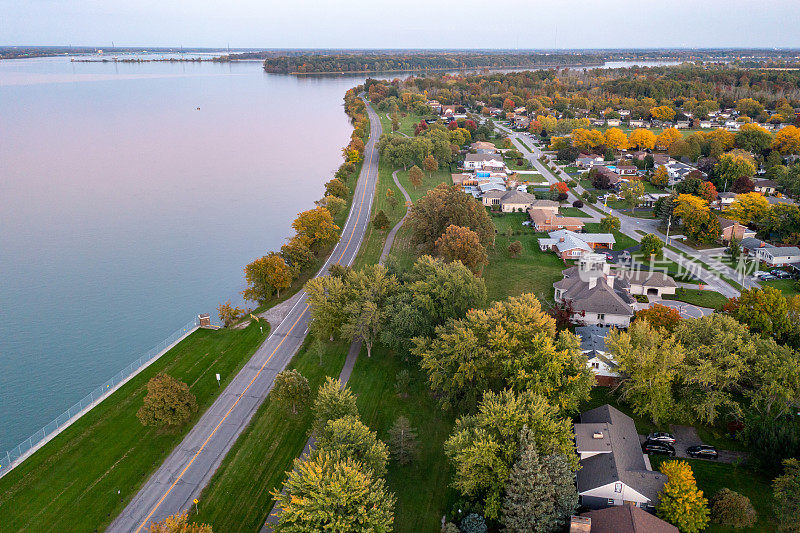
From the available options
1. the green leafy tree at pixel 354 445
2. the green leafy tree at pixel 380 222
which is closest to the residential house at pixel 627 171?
the green leafy tree at pixel 380 222

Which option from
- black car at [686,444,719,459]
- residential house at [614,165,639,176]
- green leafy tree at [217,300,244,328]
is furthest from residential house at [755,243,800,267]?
green leafy tree at [217,300,244,328]

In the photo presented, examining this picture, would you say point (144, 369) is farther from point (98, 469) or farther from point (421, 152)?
point (421, 152)

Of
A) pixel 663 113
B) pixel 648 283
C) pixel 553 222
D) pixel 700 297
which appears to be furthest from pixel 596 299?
pixel 663 113

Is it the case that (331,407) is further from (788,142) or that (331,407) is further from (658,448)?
(788,142)

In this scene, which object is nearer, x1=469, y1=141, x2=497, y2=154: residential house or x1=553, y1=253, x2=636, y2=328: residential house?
x1=553, y1=253, x2=636, y2=328: residential house

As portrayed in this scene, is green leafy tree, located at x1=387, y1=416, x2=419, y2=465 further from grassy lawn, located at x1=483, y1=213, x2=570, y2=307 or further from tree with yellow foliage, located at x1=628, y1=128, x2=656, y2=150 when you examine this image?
tree with yellow foliage, located at x1=628, y1=128, x2=656, y2=150
